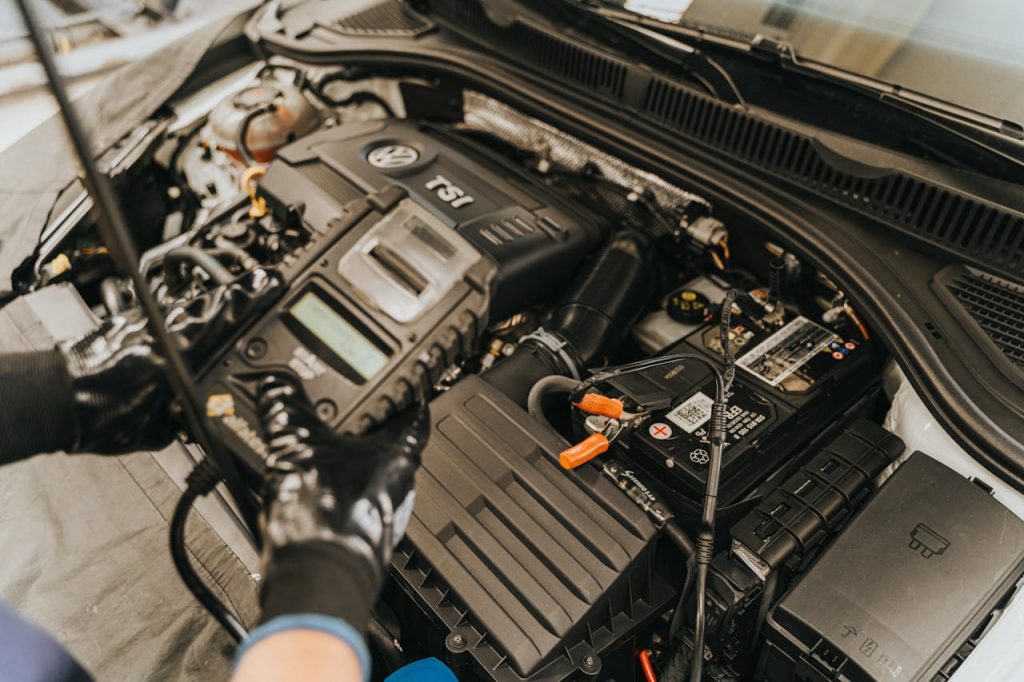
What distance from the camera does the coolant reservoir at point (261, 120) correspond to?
168cm

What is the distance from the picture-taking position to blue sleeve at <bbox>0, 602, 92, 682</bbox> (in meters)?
0.76

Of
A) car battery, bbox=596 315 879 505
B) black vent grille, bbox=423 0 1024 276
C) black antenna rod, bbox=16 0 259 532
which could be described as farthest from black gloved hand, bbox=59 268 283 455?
black vent grille, bbox=423 0 1024 276

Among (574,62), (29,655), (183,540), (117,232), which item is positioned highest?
(574,62)

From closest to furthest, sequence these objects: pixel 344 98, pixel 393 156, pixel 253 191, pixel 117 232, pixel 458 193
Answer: pixel 117 232 < pixel 458 193 < pixel 393 156 < pixel 253 191 < pixel 344 98

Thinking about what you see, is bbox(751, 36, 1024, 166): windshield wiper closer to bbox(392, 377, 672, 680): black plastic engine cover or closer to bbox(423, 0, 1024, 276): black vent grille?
bbox(423, 0, 1024, 276): black vent grille

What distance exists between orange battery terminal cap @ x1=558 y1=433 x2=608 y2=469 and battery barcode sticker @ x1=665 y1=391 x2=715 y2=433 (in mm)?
120

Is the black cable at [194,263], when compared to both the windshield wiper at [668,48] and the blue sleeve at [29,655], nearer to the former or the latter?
the blue sleeve at [29,655]

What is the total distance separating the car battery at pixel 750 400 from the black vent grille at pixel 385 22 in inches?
39.8

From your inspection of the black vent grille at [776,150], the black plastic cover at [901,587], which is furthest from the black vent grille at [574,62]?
the black plastic cover at [901,587]

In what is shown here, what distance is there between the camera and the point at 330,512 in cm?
72

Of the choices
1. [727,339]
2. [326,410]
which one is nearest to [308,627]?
[326,410]

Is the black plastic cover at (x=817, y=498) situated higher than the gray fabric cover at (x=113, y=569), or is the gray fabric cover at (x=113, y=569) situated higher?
the black plastic cover at (x=817, y=498)

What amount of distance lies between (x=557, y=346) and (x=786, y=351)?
14.3 inches

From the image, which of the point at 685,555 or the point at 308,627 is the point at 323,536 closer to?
the point at 308,627
